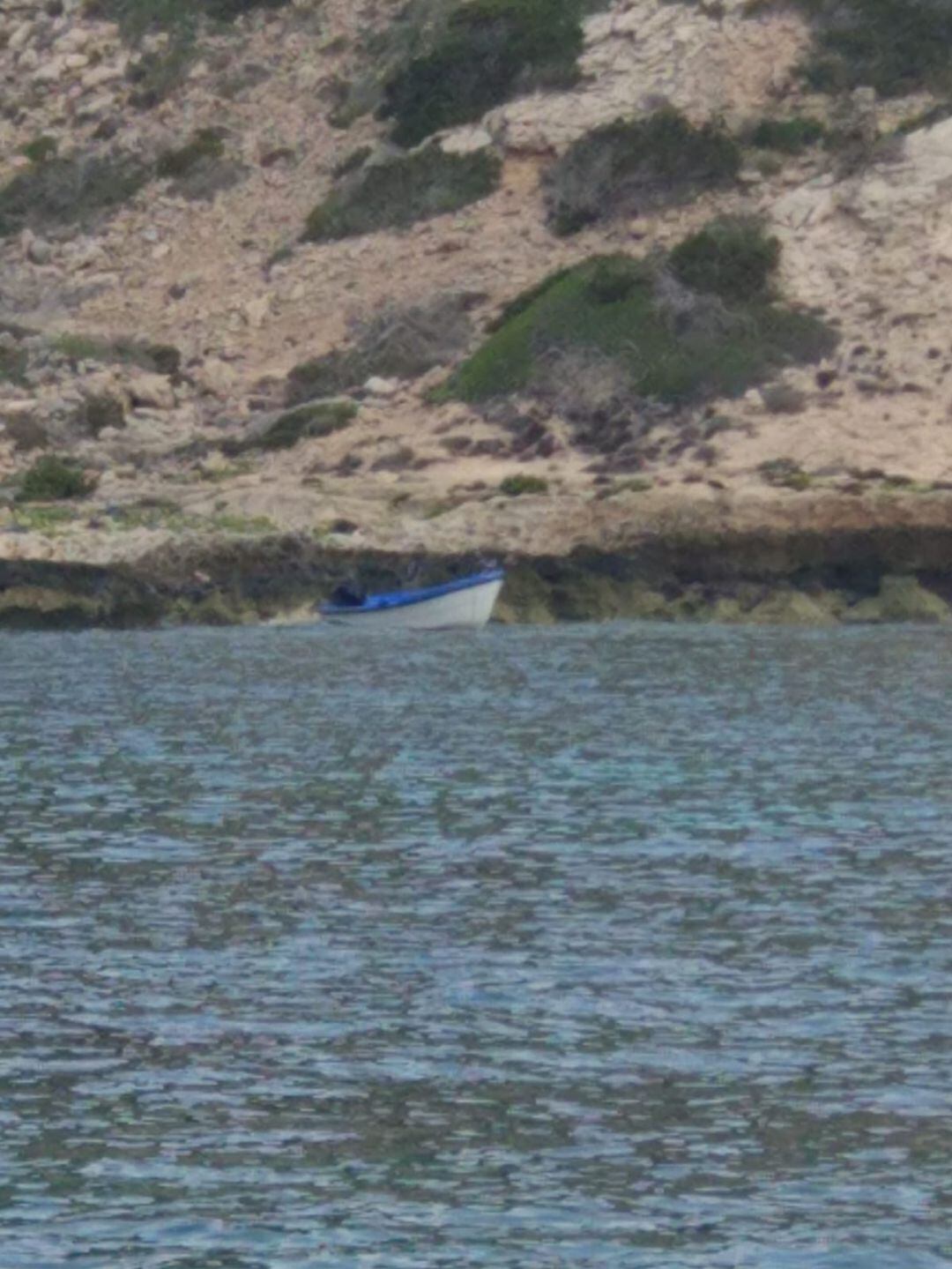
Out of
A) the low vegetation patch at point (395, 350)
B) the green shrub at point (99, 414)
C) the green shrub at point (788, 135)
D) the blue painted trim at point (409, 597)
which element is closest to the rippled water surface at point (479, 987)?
the blue painted trim at point (409, 597)

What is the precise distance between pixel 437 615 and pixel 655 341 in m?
9.80

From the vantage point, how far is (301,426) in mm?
57281

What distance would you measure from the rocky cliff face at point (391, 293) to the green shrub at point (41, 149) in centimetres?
8

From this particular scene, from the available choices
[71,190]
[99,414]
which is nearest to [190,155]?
[71,190]

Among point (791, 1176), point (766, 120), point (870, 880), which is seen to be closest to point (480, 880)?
point (870, 880)

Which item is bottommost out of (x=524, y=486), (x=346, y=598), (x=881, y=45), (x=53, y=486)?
(x=346, y=598)

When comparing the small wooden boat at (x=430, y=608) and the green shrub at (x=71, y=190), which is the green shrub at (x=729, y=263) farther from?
the green shrub at (x=71, y=190)

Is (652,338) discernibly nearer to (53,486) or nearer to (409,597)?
(409,597)

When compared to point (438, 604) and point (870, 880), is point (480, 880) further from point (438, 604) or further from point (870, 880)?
point (438, 604)

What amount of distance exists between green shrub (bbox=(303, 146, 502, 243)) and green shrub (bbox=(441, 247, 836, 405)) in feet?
21.1

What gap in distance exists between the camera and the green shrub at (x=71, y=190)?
70.1m

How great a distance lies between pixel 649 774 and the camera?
31.2 meters

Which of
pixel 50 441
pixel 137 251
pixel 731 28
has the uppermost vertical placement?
pixel 731 28

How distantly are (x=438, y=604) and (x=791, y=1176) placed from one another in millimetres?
35202
